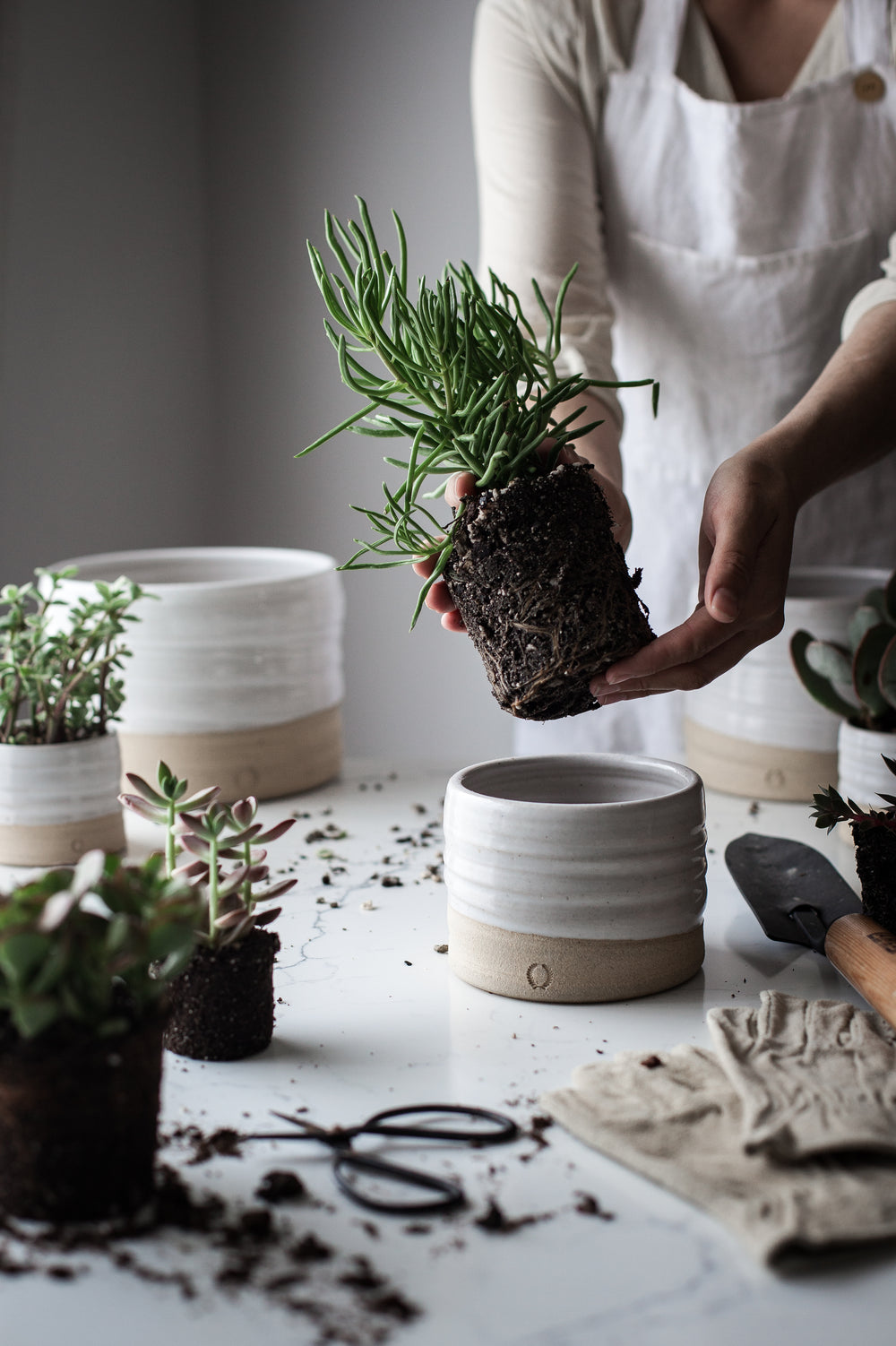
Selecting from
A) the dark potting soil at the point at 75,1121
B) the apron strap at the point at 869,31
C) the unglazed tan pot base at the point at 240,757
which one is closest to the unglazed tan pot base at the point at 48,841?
the unglazed tan pot base at the point at 240,757

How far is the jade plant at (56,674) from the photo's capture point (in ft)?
3.41

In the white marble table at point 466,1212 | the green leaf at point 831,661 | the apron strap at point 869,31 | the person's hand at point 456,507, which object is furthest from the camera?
the apron strap at point 869,31

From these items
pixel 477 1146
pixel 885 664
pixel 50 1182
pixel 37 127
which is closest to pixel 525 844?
pixel 477 1146

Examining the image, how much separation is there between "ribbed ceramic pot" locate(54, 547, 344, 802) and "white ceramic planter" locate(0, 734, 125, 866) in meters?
0.17

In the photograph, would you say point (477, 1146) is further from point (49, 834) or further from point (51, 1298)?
point (49, 834)

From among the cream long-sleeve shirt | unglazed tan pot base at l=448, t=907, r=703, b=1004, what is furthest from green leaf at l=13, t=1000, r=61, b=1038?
the cream long-sleeve shirt

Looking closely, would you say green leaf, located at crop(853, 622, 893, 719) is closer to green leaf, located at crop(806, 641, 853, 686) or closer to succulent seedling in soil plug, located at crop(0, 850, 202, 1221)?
green leaf, located at crop(806, 641, 853, 686)

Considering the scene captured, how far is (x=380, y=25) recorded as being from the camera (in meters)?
2.27

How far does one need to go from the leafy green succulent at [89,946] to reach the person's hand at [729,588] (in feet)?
1.22

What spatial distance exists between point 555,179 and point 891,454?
50 centimetres

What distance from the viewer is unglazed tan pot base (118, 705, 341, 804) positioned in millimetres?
1229

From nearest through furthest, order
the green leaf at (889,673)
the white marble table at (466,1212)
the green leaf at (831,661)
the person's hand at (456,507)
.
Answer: the white marble table at (466,1212)
the person's hand at (456,507)
the green leaf at (889,673)
the green leaf at (831,661)

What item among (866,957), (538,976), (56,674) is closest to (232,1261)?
(538,976)

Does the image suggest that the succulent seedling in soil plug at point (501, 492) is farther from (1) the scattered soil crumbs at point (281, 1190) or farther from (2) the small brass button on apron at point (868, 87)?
(2) the small brass button on apron at point (868, 87)
